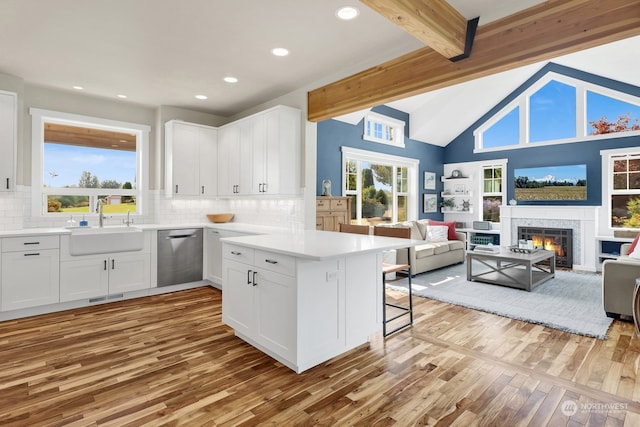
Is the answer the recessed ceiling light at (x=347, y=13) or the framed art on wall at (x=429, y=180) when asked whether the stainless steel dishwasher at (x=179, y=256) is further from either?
the framed art on wall at (x=429, y=180)

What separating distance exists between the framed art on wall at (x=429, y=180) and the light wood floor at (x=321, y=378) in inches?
222

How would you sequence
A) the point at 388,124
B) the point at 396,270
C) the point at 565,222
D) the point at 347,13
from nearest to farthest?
the point at 347,13, the point at 396,270, the point at 565,222, the point at 388,124

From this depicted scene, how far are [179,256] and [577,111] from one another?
26.1ft

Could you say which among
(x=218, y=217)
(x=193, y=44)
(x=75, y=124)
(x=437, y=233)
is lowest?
(x=437, y=233)

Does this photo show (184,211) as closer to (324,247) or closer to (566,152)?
(324,247)

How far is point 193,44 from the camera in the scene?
3.12 meters

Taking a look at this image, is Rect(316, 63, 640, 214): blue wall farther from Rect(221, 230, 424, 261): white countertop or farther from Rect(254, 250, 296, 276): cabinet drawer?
Rect(254, 250, 296, 276): cabinet drawer

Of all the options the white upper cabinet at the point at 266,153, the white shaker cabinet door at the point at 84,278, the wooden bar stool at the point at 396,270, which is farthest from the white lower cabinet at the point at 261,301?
the white shaker cabinet door at the point at 84,278

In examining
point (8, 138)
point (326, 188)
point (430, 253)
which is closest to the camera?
point (8, 138)

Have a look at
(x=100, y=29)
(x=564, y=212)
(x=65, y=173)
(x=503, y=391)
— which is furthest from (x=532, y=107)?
(x=65, y=173)

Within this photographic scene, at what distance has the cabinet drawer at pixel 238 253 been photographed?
2793 mm

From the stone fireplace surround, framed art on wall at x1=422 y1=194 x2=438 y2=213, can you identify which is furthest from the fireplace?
framed art on wall at x1=422 y1=194 x2=438 y2=213

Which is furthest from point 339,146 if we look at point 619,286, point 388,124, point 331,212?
point 619,286

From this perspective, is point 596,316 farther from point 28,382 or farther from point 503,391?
point 28,382
